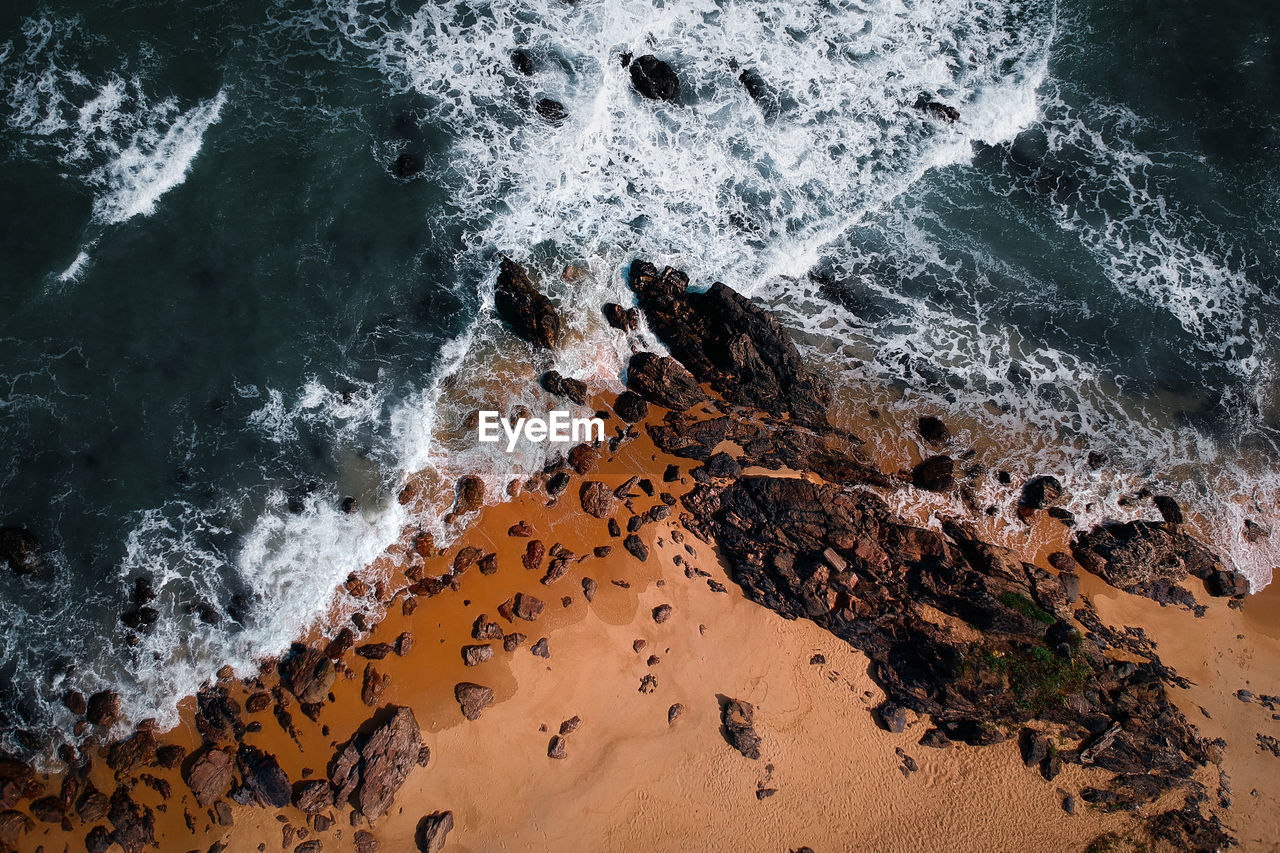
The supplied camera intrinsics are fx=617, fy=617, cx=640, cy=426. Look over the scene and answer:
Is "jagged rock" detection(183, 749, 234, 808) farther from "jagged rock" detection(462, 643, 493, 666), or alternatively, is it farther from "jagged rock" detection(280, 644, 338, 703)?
"jagged rock" detection(462, 643, 493, 666)

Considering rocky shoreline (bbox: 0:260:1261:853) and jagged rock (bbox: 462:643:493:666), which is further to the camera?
jagged rock (bbox: 462:643:493:666)

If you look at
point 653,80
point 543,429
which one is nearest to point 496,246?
point 543,429

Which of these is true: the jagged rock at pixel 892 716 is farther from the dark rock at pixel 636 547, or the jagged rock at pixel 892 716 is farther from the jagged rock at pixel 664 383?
the jagged rock at pixel 664 383

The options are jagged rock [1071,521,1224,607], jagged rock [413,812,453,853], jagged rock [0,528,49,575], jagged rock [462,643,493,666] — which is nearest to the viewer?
jagged rock [413,812,453,853]

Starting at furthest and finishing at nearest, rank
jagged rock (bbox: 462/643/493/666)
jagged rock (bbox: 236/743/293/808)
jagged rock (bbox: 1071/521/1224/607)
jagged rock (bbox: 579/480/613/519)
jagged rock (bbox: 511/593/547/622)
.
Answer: jagged rock (bbox: 1071/521/1224/607) < jagged rock (bbox: 579/480/613/519) < jagged rock (bbox: 511/593/547/622) < jagged rock (bbox: 462/643/493/666) < jagged rock (bbox: 236/743/293/808)

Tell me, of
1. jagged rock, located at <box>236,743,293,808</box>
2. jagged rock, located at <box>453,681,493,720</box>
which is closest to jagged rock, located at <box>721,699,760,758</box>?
jagged rock, located at <box>453,681,493,720</box>

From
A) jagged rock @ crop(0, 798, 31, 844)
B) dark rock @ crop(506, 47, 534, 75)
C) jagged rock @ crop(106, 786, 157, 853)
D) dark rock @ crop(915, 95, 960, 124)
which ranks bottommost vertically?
jagged rock @ crop(0, 798, 31, 844)

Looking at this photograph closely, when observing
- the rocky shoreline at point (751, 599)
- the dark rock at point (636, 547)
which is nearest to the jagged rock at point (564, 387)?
the rocky shoreline at point (751, 599)

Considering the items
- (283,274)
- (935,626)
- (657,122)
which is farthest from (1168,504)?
(283,274)
